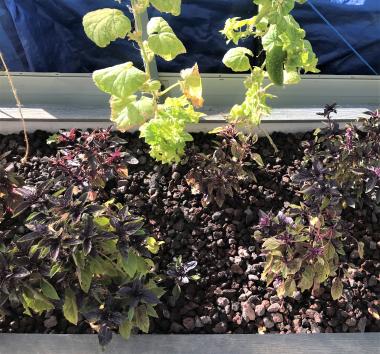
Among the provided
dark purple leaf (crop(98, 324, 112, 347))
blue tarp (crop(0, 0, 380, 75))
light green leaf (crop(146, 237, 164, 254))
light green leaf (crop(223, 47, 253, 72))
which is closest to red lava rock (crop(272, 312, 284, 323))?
light green leaf (crop(146, 237, 164, 254))

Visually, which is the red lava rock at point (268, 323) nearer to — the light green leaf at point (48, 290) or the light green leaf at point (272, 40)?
the light green leaf at point (48, 290)

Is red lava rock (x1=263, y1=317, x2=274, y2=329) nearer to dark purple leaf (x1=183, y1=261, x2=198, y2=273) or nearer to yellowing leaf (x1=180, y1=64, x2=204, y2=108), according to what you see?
dark purple leaf (x1=183, y1=261, x2=198, y2=273)

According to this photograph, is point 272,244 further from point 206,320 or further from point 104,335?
point 104,335

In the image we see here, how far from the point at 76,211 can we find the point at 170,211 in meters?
0.63

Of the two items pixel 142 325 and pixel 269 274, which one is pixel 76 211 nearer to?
pixel 142 325

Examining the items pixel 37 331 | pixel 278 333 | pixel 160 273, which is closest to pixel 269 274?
pixel 278 333

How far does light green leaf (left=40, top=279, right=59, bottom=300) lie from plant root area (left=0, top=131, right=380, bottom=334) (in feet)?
0.92

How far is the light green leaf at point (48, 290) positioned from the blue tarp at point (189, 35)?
1422 mm

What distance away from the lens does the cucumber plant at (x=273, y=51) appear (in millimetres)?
1616

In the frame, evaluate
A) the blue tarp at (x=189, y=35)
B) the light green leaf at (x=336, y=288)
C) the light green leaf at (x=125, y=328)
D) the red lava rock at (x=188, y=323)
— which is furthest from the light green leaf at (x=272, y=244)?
the blue tarp at (x=189, y=35)

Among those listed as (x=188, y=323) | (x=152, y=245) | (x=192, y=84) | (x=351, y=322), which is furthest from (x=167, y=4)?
(x=351, y=322)

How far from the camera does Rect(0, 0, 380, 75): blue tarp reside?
2424 millimetres

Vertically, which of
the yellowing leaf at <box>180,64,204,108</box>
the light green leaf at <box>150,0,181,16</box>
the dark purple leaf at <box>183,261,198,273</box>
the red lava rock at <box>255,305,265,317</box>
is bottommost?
the red lava rock at <box>255,305,265,317</box>

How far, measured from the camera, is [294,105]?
271 centimetres
